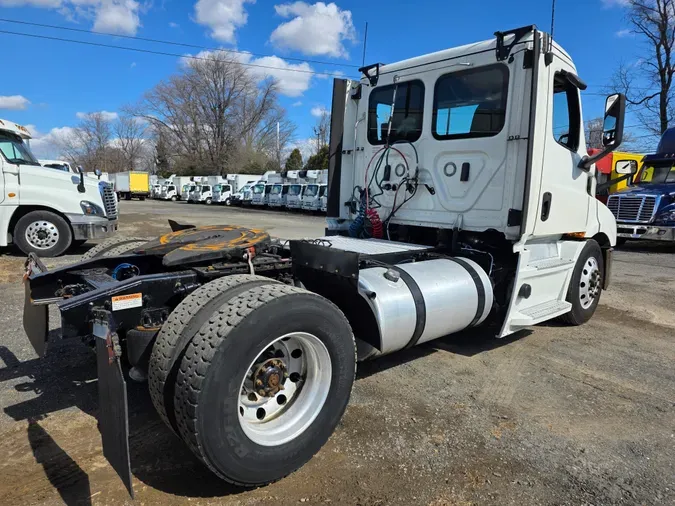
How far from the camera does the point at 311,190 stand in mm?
30547

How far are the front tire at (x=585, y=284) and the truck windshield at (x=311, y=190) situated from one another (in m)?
24.9

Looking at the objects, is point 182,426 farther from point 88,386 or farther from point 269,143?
point 269,143

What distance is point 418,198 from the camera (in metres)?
Answer: 5.19

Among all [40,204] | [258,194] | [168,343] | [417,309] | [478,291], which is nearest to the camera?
[168,343]

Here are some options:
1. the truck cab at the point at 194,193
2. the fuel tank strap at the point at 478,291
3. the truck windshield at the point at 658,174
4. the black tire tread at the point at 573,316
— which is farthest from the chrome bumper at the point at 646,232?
the truck cab at the point at 194,193

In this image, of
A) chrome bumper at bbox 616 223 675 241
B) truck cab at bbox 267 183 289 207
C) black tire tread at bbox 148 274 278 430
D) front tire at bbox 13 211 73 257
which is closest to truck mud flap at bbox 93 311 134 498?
black tire tread at bbox 148 274 278 430

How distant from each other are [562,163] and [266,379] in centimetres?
380

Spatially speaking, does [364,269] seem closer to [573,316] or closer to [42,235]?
[573,316]

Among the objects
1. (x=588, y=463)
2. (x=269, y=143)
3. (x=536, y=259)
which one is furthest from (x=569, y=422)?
(x=269, y=143)

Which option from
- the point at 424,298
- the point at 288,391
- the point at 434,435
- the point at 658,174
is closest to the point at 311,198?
A: the point at 658,174

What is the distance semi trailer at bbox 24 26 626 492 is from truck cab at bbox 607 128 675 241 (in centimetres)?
850

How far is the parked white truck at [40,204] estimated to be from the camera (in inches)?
366

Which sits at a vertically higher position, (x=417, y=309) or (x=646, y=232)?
(x=646, y=232)

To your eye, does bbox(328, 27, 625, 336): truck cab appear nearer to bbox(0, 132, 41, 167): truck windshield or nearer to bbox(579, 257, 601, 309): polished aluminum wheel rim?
bbox(579, 257, 601, 309): polished aluminum wheel rim
